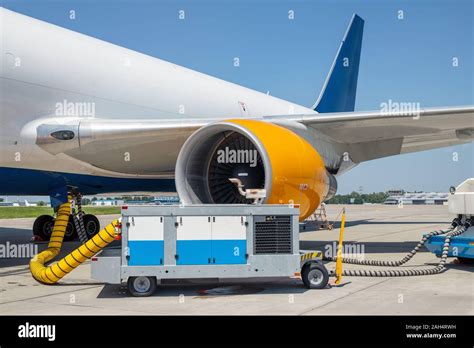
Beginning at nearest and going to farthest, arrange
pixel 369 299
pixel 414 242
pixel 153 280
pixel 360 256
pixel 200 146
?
pixel 369 299
pixel 153 280
pixel 200 146
pixel 360 256
pixel 414 242

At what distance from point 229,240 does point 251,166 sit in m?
2.03

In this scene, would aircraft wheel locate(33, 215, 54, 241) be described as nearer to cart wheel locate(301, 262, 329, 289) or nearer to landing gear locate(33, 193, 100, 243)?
landing gear locate(33, 193, 100, 243)

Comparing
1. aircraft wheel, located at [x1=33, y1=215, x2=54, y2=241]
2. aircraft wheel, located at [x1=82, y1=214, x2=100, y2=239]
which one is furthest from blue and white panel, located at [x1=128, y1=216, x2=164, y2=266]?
aircraft wheel, located at [x1=33, y1=215, x2=54, y2=241]

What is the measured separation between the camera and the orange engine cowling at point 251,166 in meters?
7.38

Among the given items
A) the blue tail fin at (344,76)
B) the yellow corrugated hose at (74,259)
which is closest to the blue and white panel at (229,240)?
the yellow corrugated hose at (74,259)

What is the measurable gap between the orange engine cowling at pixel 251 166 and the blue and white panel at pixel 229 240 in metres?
0.87

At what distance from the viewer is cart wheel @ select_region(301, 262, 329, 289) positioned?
672cm

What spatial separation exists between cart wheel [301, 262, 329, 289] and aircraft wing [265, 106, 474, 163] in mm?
2630

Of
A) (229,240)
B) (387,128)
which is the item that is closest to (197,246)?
(229,240)

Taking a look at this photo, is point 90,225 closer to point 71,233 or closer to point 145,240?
point 71,233
